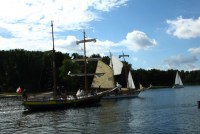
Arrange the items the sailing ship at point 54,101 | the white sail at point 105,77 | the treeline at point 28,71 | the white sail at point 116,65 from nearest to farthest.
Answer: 1. the sailing ship at point 54,101
2. the white sail at point 105,77
3. the white sail at point 116,65
4. the treeline at point 28,71

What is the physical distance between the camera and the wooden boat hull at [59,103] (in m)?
73.6

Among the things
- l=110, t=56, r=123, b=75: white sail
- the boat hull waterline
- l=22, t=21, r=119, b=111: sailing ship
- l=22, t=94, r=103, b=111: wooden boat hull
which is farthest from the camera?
l=110, t=56, r=123, b=75: white sail

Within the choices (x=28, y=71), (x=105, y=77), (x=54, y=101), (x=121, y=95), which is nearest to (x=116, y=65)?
(x=105, y=77)

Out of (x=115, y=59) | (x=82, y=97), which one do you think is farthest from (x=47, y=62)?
(x=82, y=97)

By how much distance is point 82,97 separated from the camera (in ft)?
269

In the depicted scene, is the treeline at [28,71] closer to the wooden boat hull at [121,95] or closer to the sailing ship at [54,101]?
the wooden boat hull at [121,95]

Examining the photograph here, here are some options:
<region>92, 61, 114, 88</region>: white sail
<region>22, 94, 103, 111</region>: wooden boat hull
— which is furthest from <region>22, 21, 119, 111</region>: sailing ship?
<region>92, 61, 114, 88</region>: white sail

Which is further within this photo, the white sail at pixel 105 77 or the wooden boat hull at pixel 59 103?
the white sail at pixel 105 77

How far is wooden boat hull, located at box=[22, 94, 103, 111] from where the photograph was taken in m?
73.6

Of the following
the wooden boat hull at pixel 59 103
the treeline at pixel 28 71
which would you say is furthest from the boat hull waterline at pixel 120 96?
the treeline at pixel 28 71

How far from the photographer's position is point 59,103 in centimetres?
7638

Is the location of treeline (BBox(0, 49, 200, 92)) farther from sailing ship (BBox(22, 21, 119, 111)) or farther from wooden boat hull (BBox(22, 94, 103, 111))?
sailing ship (BBox(22, 21, 119, 111))

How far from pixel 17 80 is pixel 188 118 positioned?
120879mm

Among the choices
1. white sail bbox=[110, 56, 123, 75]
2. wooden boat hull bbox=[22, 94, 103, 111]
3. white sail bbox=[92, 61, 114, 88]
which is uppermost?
white sail bbox=[110, 56, 123, 75]
